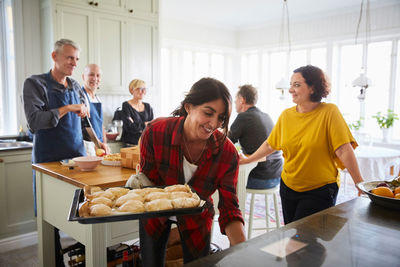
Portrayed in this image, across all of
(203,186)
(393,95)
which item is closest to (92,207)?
(203,186)

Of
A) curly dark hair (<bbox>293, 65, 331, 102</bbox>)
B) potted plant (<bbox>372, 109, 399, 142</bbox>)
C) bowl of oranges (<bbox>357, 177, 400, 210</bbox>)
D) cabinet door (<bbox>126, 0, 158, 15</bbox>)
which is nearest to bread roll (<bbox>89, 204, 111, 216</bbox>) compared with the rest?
bowl of oranges (<bbox>357, 177, 400, 210</bbox>)

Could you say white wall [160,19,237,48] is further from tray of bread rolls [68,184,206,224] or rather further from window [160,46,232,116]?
tray of bread rolls [68,184,206,224]

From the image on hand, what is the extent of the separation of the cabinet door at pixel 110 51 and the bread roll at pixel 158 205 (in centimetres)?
359

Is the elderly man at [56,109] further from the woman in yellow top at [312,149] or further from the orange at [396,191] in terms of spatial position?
the orange at [396,191]

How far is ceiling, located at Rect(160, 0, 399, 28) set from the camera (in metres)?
5.62

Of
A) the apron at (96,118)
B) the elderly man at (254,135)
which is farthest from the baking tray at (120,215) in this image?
the apron at (96,118)

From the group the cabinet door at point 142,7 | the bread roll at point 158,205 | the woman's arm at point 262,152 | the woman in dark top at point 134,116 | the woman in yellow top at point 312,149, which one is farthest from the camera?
the cabinet door at point 142,7

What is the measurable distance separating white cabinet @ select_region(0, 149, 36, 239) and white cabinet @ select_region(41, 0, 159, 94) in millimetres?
1270

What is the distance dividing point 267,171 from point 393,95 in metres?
3.79

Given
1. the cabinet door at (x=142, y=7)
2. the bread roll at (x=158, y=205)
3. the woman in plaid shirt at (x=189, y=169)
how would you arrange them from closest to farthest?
the bread roll at (x=158, y=205)
the woman in plaid shirt at (x=189, y=169)
the cabinet door at (x=142, y=7)

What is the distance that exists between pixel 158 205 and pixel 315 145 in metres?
1.35

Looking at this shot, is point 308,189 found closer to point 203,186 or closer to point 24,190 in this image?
point 203,186

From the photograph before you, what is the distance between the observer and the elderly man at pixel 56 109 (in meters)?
2.58

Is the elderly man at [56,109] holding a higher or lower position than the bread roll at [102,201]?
higher
